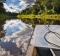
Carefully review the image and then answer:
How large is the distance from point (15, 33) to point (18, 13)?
0.88 m

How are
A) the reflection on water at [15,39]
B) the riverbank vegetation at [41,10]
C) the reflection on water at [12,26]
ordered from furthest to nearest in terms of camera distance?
the riverbank vegetation at [41,10] < the reflection on water at [12,26] < the reflection on water at [15,39]

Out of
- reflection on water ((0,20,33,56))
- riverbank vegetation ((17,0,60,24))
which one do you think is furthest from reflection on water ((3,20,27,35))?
riverbank vegetation ((17,0,60,24))

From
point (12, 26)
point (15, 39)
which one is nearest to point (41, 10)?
point (12, 26)

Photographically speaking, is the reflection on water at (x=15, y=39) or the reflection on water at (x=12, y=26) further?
the reflection on water at (x=12, y=26)

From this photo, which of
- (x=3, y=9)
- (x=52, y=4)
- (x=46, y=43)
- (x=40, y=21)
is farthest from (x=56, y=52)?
(x=3, y=9)

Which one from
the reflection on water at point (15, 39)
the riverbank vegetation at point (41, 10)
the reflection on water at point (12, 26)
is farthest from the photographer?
the riverbank vegetation at point (41, 10)

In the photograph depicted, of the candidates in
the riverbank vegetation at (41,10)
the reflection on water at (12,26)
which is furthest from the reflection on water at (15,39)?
the riverbank vegetation at (41,10)

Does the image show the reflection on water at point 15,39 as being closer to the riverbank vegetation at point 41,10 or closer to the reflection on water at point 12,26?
the reflection on water at point 12,26

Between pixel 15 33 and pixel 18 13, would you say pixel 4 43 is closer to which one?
pixel 15 33

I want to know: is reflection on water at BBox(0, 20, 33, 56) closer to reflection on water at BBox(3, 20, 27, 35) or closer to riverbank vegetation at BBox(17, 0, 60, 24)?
reflection on water at BBox(3, 20, 27, 35)

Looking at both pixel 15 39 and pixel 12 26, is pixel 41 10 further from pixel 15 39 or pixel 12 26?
pixel 15 39

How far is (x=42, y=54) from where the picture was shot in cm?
115

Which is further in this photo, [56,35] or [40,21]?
[40,21]

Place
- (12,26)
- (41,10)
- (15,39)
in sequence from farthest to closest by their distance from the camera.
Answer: (41,10) < (12,26) < (15,39)
